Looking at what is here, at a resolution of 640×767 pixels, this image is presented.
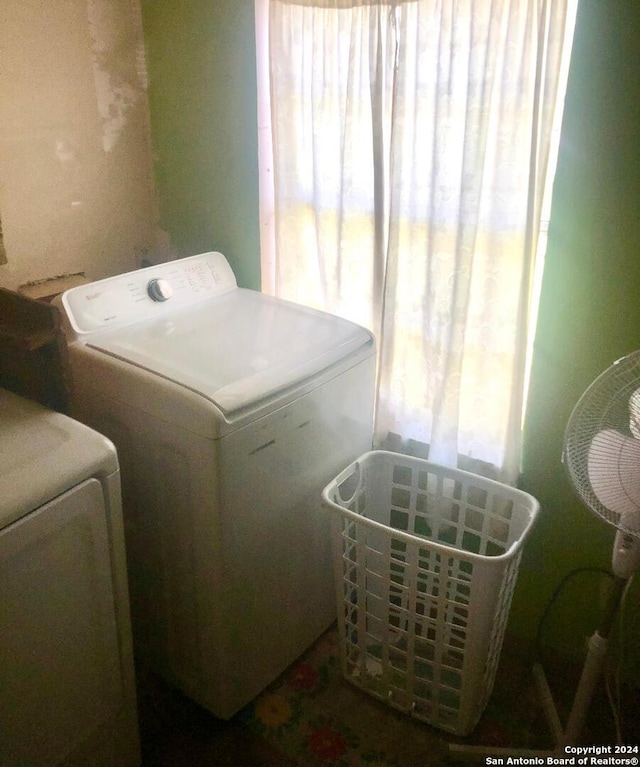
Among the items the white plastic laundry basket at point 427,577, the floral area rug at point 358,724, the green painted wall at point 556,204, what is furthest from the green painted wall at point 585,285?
the floral area rug at point 358,724

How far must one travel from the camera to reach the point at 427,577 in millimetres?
1797

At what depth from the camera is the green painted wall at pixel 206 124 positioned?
1897 millimetres

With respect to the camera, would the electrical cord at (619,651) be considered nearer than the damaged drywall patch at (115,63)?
Yes

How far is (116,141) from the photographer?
2041mm

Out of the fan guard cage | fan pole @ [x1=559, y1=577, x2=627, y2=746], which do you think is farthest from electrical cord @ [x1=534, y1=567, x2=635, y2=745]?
the fan guard cage

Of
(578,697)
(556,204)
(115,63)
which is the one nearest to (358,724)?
(578,697)

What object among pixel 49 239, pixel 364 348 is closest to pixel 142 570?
pixel 364 348

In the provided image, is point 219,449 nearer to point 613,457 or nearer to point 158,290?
point 158,290

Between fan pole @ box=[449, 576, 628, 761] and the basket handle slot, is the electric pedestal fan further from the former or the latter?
the basket handle slot

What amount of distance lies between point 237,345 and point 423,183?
623 mm

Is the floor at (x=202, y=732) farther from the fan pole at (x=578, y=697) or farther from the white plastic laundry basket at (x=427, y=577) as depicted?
the white plastic laundry basket at (x=427, y=577)

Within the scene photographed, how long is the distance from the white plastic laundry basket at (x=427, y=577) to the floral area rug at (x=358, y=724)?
0.04 meters

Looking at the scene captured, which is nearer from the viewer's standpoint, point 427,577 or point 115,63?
point 427,577

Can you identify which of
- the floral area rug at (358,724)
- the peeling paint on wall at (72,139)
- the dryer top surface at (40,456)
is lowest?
the floral area rug at (358,724)
